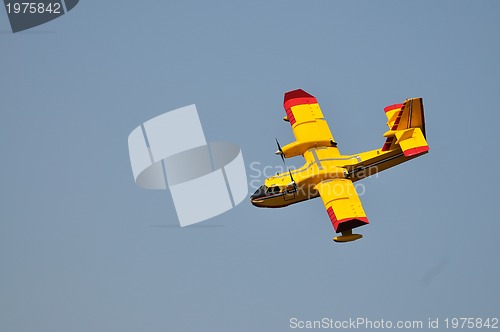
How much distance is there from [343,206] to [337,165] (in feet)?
12.6

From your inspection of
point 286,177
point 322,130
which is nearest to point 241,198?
point 286,177

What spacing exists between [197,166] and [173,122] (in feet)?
17.8

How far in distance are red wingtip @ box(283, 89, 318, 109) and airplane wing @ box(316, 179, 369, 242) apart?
29.0 feet

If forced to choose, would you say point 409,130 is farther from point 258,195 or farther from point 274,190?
point 258,195

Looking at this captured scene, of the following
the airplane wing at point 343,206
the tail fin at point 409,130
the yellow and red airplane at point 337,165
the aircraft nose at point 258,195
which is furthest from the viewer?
the aircraft nose at point 258,195

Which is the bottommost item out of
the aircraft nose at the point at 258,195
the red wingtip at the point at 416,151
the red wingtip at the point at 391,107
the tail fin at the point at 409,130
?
the aircraft nose at the point at 258,195

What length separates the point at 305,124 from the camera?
73312 millimetres

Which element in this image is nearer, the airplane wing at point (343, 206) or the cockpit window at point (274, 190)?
the airplane wing at point (343, 206)

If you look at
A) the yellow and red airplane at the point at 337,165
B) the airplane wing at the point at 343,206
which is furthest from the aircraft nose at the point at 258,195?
the airplane wing at the point at 343,206

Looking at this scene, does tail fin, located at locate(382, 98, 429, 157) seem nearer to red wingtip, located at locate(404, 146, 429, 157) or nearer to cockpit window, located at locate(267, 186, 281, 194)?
red wingtip, located at locate(404, 146, 429, 157)

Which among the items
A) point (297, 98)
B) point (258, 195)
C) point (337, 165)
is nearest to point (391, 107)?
point (337, 165)

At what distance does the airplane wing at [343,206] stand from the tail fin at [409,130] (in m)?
4.26

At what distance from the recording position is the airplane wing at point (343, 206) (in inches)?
2596

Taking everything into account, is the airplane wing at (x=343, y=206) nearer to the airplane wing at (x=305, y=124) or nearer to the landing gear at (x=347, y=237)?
the landing gear at (x=347, y=237)
